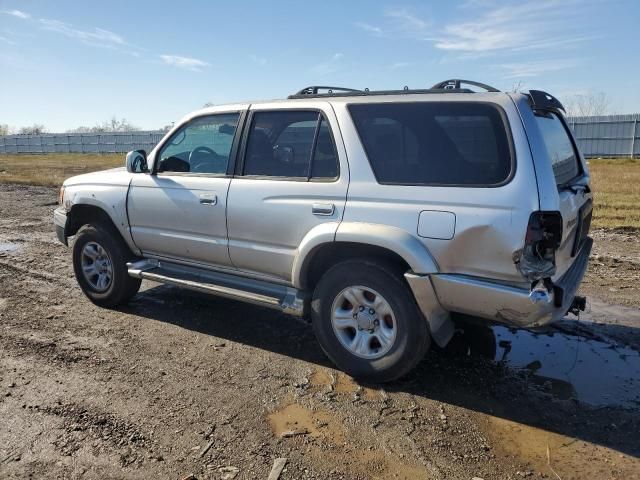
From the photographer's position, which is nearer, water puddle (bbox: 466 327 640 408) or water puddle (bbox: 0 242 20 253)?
water puddle (bbox: 466 327 640 408)

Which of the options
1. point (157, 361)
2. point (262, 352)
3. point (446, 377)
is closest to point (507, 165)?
point (446, 377)

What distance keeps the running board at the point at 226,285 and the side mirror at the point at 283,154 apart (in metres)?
1.01

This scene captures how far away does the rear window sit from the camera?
10.6 ft

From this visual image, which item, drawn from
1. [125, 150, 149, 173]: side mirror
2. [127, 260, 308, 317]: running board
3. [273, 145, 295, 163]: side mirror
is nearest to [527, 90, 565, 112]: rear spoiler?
[273, 145, 295, 163]: side mirror

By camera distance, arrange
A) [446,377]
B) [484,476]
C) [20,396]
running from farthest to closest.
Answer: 1. [446,377]
2. [20,396]
3. [484,476]

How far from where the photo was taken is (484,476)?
274 cm

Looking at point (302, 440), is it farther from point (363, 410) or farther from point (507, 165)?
point (507, 165)

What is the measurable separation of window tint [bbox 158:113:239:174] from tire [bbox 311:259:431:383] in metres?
1.49

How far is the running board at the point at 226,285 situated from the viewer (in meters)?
4.03

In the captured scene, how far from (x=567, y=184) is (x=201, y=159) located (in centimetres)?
298

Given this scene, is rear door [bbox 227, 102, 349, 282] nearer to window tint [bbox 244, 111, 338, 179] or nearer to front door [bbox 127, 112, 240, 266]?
window tint [bbox 244, 111, 338, 179]

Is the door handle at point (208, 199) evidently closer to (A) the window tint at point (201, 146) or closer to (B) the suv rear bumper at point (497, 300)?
(A) the window tint at point (201, 146)

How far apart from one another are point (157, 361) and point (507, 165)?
2.98m

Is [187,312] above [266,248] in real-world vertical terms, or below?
below
